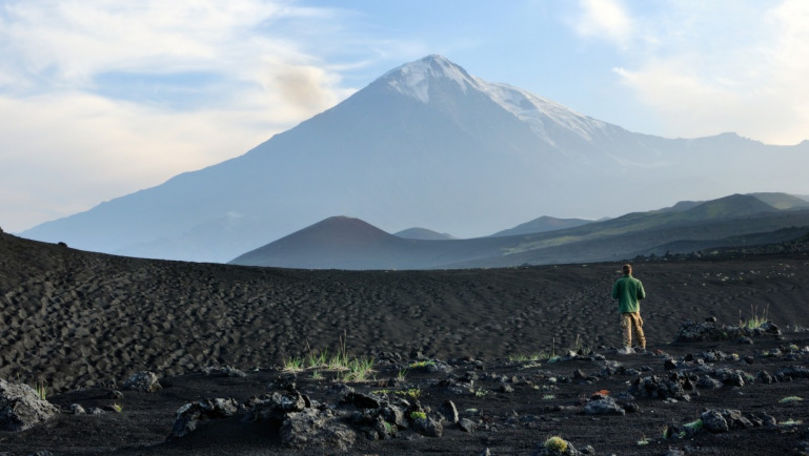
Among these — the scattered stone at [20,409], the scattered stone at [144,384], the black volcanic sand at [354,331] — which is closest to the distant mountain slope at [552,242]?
the black volcanic sand at [354,331]

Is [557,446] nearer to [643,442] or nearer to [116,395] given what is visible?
[643,442]

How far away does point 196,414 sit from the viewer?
8.57 metres

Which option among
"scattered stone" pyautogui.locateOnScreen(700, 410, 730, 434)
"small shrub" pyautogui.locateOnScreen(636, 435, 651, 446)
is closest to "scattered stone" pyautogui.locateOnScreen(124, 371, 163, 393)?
"small shrub" pyautogui.locateOnScreen(636, 435, 651, 446)

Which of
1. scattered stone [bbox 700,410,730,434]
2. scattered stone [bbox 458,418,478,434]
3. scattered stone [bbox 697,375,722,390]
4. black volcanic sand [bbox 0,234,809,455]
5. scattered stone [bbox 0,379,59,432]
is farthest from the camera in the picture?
scattered stone [bbox 697,375,722,390]

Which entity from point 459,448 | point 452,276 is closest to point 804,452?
point 459,448

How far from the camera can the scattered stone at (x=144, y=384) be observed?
1277cm

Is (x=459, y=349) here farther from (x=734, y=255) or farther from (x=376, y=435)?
(x=734, y=255)

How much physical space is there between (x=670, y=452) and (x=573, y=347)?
1828 cm

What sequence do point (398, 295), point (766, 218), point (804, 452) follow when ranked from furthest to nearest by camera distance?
point (766, 218) → point (398, 295) → point (804, 452)

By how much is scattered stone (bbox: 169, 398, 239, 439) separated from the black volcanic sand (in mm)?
255

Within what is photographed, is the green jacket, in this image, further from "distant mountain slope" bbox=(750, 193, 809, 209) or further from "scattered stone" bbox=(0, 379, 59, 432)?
"distant mountain slope" bbox=(750, 193, 809, 209)

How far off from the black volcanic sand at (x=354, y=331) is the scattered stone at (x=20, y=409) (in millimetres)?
185

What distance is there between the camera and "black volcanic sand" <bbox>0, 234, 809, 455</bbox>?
8.73 metres

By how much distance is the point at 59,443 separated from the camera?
856 centimetres
